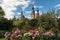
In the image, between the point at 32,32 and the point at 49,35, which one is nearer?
the point at 32,32

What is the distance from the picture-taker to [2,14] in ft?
179

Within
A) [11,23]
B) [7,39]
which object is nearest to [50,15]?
[11,23]

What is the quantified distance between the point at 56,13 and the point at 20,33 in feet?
89.5

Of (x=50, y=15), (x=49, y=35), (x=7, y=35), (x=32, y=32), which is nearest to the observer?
(x=32, y=32)

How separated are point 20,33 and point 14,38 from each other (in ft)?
1.68

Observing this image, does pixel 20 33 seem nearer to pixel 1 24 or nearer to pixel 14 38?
pixel 14 38

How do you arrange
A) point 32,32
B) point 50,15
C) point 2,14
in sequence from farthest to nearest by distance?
1. point 2,14
2. point 50,15
3. point 32,32

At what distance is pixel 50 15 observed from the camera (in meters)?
39.8

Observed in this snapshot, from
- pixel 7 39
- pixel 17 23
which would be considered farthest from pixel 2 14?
pixel 7 39

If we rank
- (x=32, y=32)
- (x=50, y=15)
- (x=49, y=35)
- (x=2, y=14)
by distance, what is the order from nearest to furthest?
(x=32, y=32)
(x=49, y=35)
(x=50, y=15)
(x=2, y=14)

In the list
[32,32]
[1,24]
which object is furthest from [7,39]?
[1,24]

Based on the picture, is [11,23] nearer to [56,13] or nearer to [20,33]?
[56,13]

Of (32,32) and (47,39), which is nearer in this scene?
(32,32)

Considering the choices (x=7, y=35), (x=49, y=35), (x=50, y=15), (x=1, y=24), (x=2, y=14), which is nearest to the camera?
(x=49, y=35)
